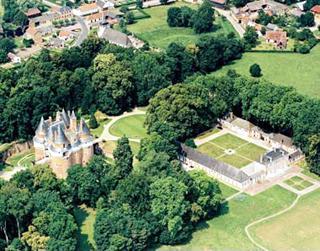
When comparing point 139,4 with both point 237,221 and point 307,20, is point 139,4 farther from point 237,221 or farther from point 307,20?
point 237,221

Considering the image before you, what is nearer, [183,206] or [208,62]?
[183,206]

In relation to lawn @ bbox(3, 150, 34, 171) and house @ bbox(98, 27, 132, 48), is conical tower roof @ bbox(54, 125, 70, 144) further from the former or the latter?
house @ bbox(98, 27, 132, 48)

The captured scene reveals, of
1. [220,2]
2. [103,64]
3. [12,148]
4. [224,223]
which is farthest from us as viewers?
[220,2]

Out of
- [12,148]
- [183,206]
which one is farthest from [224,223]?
[12,148]

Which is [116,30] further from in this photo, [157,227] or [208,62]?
[157,227]

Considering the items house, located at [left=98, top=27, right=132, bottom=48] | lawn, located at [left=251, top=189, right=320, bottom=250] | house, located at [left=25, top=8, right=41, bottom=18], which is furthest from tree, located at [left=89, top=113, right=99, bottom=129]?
house, located at [left=25, top=8, right=41, bottom=18]
